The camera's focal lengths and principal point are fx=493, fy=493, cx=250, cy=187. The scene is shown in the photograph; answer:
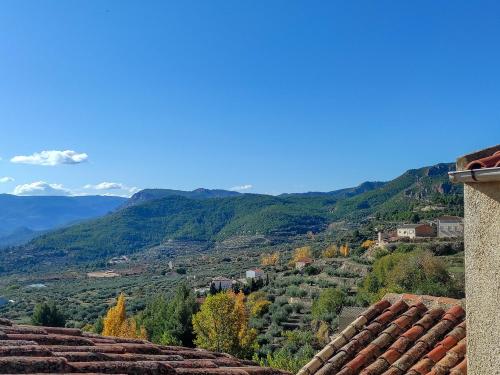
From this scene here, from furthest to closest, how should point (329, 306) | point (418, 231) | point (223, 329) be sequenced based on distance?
point (418, 231) → point (329, 306) → point (223, 329)

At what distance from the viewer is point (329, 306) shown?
36031 millimetres

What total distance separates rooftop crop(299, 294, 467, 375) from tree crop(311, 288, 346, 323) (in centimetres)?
3041

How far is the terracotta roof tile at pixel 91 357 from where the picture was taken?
280cm

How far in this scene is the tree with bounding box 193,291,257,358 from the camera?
29158 millimetres

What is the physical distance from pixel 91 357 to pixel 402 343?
2713 mm

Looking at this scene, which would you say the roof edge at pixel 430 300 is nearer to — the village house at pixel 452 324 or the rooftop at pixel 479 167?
the village house at pixel 452 324

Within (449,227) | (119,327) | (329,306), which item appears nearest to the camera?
(119,327)

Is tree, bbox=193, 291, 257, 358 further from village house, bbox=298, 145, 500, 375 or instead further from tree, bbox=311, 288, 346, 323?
village house, bbox=298, 145, 500, 375

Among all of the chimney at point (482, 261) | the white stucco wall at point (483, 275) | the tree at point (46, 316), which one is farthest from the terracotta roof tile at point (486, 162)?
the tree at point (46, 316)

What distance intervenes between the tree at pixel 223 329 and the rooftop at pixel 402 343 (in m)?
25.0

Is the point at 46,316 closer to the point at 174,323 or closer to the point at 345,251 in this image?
the point at 174,323

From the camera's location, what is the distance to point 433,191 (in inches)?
4658

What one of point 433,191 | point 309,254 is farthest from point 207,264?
point 433,191

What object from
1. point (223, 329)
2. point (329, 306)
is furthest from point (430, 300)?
point (329, 306)
